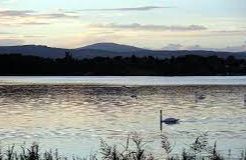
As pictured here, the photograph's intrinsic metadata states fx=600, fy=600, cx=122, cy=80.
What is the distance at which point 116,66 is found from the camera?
577ft

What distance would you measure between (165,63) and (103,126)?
5312 inches

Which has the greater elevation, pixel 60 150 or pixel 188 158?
pixel 188 158

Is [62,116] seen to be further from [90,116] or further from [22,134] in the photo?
[22,134]

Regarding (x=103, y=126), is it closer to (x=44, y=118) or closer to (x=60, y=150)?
(x=44, y=118)

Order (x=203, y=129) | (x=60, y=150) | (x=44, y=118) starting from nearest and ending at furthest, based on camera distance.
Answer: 1. (x=60, y=150)
2. (x=203, y=129)
3. (x=44, y=118)

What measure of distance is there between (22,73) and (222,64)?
58570mm

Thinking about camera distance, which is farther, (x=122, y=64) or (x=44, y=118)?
(x=122, y=64)

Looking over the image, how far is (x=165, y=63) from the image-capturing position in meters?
170

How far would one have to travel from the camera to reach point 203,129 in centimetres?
3556

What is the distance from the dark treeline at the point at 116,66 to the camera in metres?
166

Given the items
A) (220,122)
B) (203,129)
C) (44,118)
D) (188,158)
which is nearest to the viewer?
(188,158)

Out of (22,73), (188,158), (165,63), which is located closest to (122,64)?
(165,63)

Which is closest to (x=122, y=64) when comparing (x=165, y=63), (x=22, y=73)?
(x=165, y=63)

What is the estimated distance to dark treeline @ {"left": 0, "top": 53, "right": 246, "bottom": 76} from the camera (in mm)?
166000
